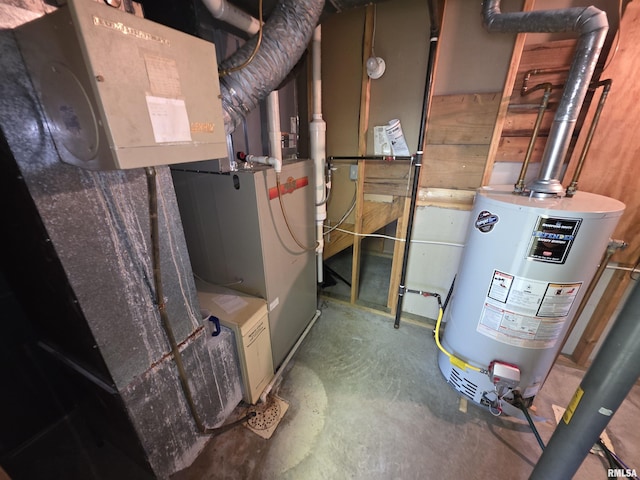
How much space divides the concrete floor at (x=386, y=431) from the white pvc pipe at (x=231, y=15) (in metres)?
1.94

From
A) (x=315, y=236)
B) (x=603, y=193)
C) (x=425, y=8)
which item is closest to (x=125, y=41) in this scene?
(x=315, y=236)

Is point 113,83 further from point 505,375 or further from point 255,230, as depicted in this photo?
Result: point 505,375

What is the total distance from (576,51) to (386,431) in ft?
6.61

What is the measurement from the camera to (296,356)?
1.85 metres

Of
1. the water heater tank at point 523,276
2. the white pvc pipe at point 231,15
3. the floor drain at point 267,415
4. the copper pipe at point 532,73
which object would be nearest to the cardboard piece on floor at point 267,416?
the floor drain at point 267,415

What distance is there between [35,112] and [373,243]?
3.00 m

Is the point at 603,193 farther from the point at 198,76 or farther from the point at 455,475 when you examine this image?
the point at 198,76

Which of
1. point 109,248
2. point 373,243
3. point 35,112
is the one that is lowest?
point 373,243

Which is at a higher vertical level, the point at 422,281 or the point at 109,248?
the point at 109,248

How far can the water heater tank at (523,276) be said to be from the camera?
3.51 ft

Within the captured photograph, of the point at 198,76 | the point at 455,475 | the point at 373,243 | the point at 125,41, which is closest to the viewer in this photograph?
the point at 125,41

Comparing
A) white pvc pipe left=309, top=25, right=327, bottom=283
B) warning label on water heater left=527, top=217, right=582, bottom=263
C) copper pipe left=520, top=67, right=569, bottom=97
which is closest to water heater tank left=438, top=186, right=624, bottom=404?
warning label on water heater left=527, top=217, right=582, bottom=263

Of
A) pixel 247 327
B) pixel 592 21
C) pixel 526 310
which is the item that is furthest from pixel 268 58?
pixel 526 310

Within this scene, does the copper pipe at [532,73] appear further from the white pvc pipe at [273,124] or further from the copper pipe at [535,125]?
the white pvc pipe at [273,124]
